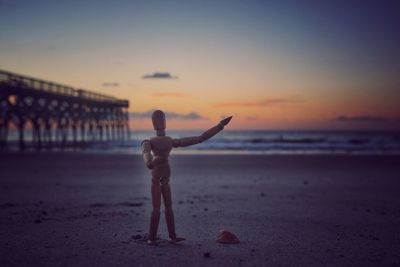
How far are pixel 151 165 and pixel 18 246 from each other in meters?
2.22

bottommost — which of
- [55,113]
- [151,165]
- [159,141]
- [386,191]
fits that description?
[386,191]

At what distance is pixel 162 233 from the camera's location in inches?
245

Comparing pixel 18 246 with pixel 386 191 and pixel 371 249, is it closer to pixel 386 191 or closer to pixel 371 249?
pixel 371 249

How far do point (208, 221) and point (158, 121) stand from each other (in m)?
2.54

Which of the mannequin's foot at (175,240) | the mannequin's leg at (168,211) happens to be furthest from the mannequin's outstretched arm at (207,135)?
the mannequin's foot at (175,240)

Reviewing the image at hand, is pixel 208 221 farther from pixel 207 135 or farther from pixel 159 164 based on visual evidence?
pixel 207 135

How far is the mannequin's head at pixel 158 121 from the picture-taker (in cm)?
554

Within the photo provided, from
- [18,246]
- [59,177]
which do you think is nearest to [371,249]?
[18,246]

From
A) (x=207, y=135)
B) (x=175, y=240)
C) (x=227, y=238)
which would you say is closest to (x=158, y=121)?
(x=207, y=135)

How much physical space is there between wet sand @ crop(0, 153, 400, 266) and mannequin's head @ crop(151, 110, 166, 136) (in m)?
1.66

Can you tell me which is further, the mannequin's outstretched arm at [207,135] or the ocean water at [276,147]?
the ocean water at [276,147]

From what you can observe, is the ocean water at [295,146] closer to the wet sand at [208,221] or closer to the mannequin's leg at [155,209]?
the wet sand at [208,221]

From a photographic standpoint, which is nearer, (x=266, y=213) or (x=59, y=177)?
(x=266, y=213)

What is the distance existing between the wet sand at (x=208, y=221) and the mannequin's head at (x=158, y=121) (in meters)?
1.66
